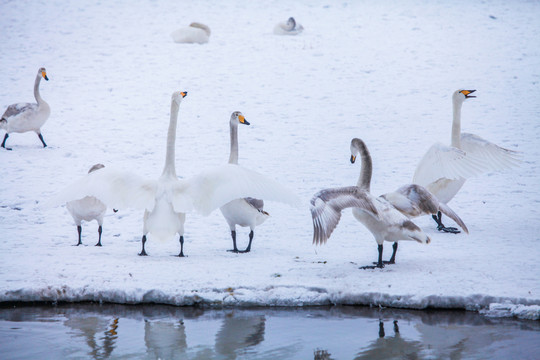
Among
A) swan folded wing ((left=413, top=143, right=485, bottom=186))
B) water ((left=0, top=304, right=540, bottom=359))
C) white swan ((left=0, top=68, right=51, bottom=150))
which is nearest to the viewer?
water ((left=0, top=304, right=540, bottom=359))

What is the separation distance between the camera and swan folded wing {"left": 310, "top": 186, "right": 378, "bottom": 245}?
624cm

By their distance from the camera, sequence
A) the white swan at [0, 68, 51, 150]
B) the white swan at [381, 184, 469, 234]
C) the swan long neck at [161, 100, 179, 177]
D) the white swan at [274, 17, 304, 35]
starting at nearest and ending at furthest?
the white swan at [381, 184, 469, 234]
the swan long neck at [161, 100, 179, 177]
the white swan at [0, 68, 51, 150]
the white swan at [274, 17, 304, 35]

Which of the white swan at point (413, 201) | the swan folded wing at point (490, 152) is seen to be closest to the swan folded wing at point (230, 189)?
the white swan at point (413, 201)

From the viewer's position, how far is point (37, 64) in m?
16.4

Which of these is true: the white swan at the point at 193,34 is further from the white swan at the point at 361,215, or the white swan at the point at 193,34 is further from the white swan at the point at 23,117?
the white swan at the point at 361,215

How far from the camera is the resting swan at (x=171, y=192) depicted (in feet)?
22.6

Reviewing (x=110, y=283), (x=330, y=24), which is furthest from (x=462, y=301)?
(x=330, y=24)

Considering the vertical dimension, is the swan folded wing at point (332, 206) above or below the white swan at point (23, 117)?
below

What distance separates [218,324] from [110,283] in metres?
1.17

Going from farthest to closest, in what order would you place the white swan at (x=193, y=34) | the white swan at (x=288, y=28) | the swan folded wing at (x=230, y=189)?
the white swan at (x=288, y=28)
the white swan at (x=193, y=34)
the swan folded wing at (x=230, y=189)

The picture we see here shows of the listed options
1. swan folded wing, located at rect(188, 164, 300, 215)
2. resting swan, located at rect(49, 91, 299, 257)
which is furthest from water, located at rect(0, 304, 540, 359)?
swan folded wing, located at rect(188, 164, 300, 215)

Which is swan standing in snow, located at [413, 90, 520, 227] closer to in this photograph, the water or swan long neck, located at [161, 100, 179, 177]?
the water

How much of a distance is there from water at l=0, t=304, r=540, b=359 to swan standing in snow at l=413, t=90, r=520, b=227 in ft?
8.43

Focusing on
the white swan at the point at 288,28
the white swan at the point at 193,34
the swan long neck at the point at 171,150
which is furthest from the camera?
the white swan at the point at 288,28
